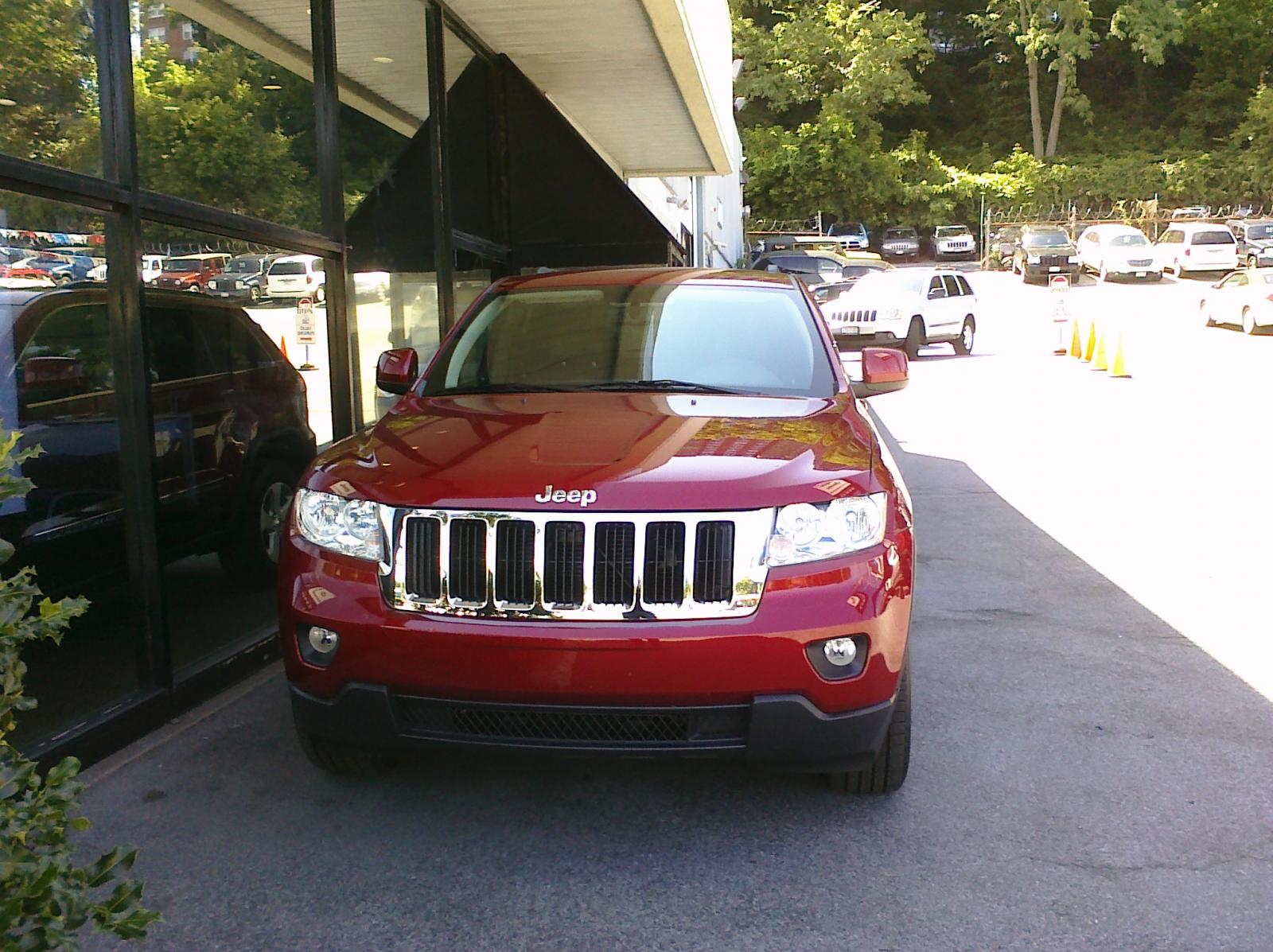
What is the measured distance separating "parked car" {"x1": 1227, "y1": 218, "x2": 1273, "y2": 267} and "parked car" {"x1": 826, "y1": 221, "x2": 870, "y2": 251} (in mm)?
13704

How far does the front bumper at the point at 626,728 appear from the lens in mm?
3443

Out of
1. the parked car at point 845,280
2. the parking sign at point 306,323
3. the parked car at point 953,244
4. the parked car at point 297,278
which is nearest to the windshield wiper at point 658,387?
the parked car at point 297,278

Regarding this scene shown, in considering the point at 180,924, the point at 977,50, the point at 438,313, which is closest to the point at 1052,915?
the point at 180,924

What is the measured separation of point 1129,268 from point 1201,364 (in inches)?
855

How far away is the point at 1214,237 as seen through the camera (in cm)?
3969

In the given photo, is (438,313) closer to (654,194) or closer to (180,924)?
(180,924)

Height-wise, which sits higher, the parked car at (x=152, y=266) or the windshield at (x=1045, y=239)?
the windshield at (x=1045, y=239)

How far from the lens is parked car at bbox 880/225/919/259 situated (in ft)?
164

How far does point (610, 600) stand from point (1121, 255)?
4010 cm

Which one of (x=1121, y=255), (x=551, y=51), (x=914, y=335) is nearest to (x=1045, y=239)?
(x=1121, y=255)

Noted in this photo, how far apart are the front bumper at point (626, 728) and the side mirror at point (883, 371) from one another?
2.02 metres

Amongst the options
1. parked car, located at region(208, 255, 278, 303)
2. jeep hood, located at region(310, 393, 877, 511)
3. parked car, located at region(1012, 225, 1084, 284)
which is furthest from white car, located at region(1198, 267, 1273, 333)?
jeep hood, located at region(310, 393, 877, 511)

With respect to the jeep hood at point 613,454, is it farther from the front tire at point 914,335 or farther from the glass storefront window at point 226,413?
the front tire at point 914,335

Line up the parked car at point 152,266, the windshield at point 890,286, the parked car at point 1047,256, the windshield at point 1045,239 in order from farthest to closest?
1. the windshield at point 1045,239
2. the parked car at point 1047,256
3. the windshield at point 890,286
4. the parked car at point 152,266
